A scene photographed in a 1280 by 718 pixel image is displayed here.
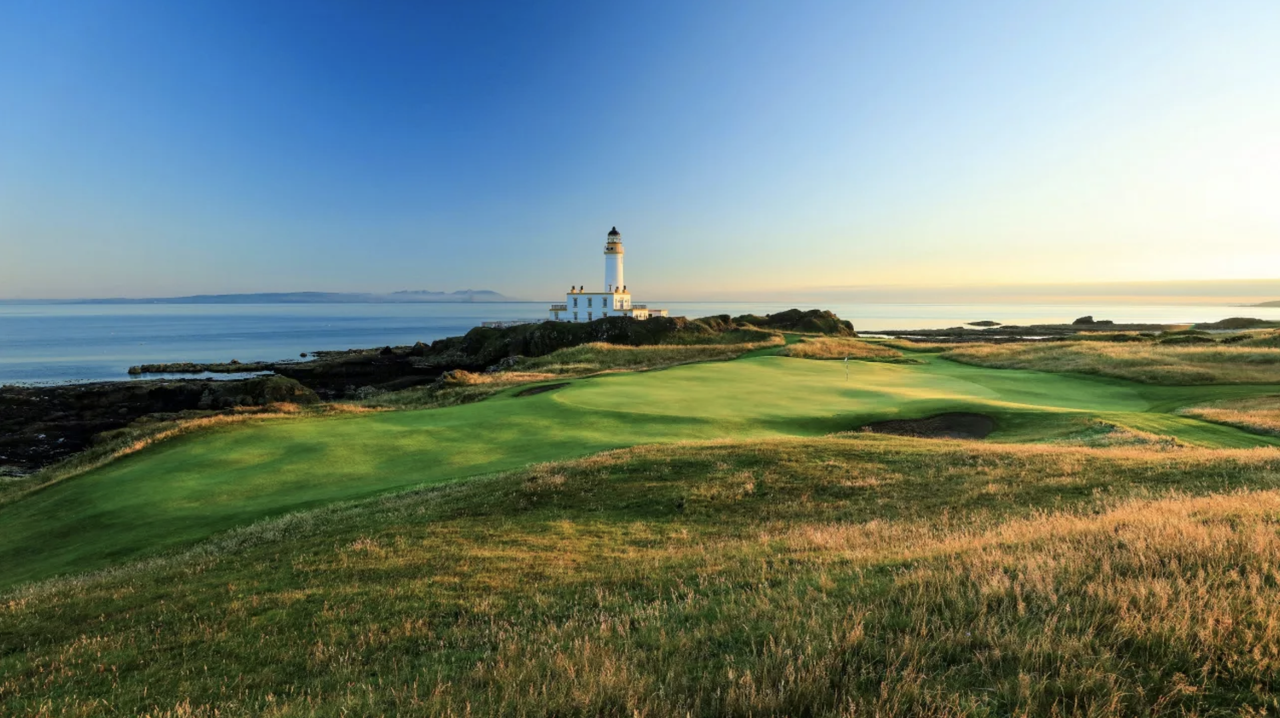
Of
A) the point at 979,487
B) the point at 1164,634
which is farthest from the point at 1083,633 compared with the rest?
the point at 979,487

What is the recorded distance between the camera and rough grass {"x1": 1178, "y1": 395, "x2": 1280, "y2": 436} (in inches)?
819

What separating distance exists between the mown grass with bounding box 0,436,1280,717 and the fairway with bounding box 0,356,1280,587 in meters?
4.22

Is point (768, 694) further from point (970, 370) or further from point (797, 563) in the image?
point (970, 370)

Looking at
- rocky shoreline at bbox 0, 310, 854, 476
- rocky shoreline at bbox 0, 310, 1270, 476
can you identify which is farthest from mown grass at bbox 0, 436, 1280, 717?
rocky shoreline at bbox 0, 310, 1270, 476

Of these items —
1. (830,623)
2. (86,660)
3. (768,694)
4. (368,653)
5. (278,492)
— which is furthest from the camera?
(278,492)

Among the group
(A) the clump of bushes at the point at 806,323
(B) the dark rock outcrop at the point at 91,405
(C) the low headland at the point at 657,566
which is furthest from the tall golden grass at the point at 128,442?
(A) the clump of bushes at the point at 806,323

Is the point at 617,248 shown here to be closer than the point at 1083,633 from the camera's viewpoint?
No

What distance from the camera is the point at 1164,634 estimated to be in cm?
408

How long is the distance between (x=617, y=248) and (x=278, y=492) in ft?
344

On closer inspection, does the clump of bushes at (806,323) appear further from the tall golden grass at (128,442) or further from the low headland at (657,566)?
the tall golden grass at (128,442)

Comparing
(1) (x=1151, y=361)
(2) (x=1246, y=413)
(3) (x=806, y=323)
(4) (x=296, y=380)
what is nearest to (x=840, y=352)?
(1) (x=1151, y=361)

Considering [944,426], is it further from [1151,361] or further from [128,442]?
[128,442]

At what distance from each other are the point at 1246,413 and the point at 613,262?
4003 inches

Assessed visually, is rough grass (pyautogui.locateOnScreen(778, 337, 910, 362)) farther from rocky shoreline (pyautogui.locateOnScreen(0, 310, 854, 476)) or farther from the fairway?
rocky shoreline (pyautogui.locateOnScreen(0, 310, 854, 476))
